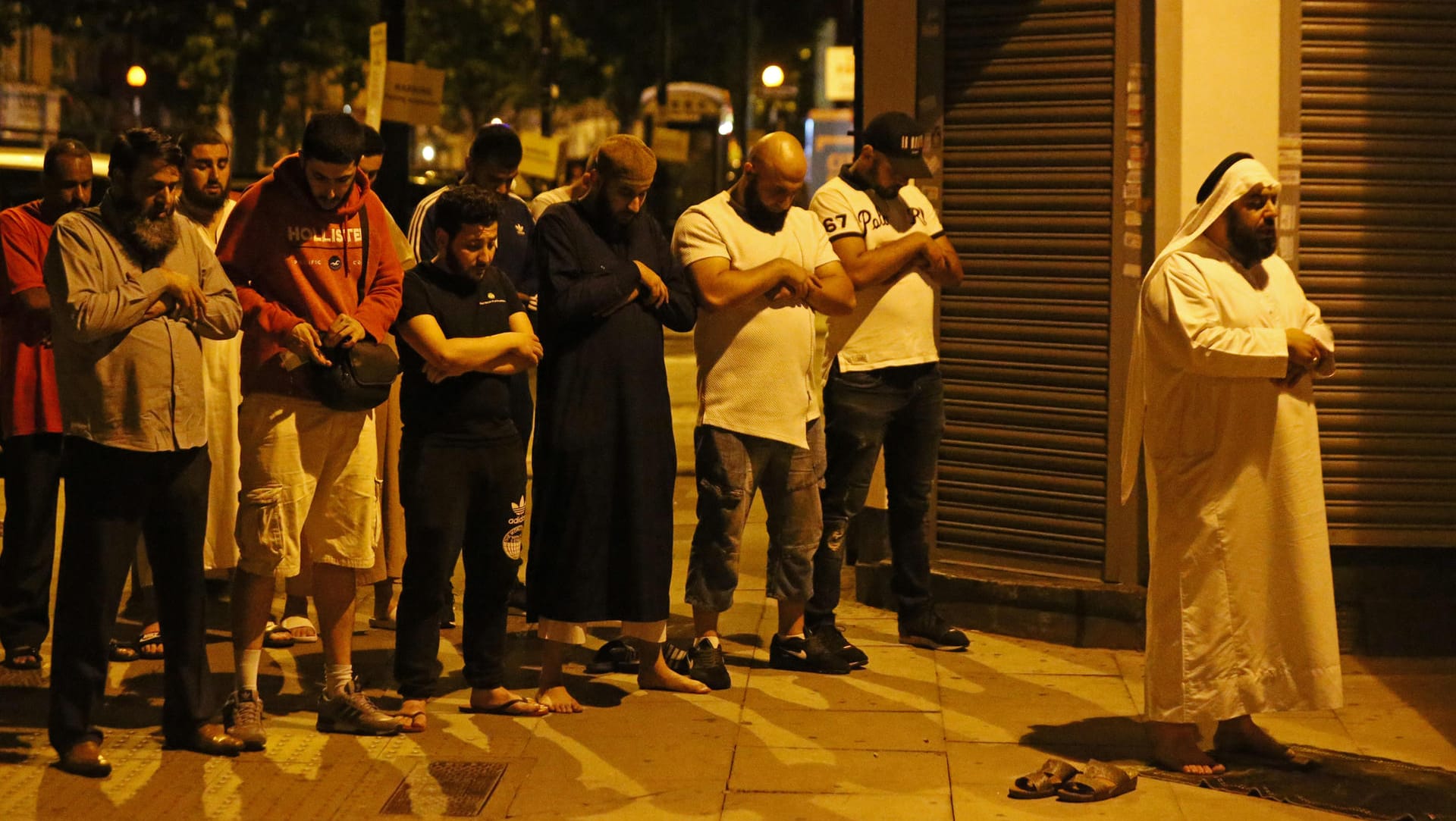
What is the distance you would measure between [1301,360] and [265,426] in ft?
11.3

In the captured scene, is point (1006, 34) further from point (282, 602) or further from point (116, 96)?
point (116, 96)

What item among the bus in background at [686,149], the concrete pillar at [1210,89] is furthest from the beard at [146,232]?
the bus in background at [686,149]

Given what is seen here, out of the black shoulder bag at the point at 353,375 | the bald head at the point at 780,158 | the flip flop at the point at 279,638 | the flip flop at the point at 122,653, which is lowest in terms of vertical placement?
the flip flop at the point at 122,653

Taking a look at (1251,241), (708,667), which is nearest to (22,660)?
(708,667)

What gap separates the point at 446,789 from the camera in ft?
19.0

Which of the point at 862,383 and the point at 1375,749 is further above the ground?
the point at 862,383

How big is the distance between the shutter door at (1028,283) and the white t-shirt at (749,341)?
1418mm

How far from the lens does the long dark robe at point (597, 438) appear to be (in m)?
6.78

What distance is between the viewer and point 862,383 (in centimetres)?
751

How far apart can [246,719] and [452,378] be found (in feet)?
4.51

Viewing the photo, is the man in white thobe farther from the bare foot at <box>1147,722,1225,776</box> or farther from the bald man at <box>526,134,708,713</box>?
the bald man at <box>526,134,708,713</box>

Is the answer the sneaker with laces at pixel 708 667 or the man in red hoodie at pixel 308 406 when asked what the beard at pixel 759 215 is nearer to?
the man in red hoodie at pixel 308 406

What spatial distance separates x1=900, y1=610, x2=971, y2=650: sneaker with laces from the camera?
780 cm

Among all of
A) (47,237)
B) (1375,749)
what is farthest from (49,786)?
(1375,749)
